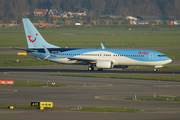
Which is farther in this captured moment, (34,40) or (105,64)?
(34,40)

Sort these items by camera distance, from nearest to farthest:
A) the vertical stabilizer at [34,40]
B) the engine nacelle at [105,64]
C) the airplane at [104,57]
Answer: the engine nacelle at [105,64] → the airplane at [104,57] → the vertical stabilizer at [34,40]

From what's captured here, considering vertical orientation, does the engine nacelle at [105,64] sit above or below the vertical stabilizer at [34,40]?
below

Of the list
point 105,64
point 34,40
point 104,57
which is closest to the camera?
point 105,64

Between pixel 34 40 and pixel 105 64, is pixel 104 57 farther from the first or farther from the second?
pixel 34 40

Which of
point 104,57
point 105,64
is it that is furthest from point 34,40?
point 105,64

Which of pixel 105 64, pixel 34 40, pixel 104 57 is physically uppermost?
pixel 34 40

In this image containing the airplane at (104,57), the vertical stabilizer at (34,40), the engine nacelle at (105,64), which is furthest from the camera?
the vertical stabilizer at (34,40)

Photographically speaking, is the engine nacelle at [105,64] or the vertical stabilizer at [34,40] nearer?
the engine nacelle at [105,64]

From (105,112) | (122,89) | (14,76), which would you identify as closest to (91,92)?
(122,89)

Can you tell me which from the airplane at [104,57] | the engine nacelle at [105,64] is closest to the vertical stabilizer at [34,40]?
the airplane at [104,57]

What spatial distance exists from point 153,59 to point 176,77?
953 cm

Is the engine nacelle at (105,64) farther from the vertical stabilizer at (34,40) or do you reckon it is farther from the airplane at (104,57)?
the vertical stabilizer at (34,40)

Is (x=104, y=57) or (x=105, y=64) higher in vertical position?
(x=104, y=57)

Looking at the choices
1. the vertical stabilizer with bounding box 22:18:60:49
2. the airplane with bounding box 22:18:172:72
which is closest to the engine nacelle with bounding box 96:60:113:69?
the airplane with bounding box 22:18:172:72
